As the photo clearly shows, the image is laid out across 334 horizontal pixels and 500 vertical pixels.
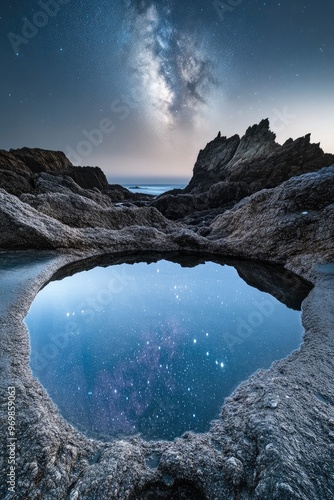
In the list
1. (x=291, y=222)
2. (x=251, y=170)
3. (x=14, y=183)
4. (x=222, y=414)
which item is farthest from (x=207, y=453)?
(x=251, y=170)

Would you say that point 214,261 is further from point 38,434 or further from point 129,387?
point 38,434

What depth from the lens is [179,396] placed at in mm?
3945

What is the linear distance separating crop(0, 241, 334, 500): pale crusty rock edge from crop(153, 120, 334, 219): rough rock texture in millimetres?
24826

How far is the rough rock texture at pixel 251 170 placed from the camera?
29000mm

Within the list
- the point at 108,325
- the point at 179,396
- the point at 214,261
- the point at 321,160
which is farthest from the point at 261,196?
the point at 321,160

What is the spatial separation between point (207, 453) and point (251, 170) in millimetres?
38312

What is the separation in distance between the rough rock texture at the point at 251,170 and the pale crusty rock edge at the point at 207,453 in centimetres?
2483

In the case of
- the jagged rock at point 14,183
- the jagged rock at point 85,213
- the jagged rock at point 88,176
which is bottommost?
the jagged rock at point 85,213

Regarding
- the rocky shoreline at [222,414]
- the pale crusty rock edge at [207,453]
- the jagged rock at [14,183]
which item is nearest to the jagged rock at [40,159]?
the jagged rock at [14,183]

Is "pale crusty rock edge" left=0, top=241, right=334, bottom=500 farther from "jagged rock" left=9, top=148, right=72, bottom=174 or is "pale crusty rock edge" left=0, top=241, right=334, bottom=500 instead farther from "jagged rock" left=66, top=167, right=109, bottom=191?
"jagged rock" left=66, top=167, right=109, bottom=191

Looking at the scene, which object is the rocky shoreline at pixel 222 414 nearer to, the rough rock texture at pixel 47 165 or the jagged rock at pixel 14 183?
the jagged rock at pixel 14 183

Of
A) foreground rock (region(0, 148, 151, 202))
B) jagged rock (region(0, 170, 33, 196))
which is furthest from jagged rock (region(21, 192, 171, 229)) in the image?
jagged rock (region(0, 170, 33, 196))

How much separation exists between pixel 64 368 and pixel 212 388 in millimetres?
2765

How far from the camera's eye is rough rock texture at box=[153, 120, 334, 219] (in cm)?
2900
